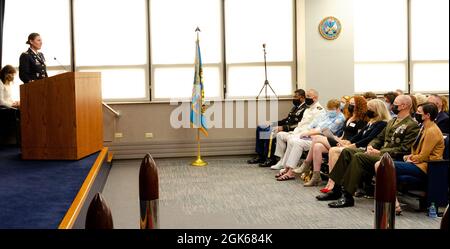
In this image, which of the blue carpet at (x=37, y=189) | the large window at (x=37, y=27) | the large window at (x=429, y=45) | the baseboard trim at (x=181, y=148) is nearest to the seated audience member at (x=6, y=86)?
the large window at (x=37, y=27)

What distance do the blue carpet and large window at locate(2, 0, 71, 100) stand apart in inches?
101

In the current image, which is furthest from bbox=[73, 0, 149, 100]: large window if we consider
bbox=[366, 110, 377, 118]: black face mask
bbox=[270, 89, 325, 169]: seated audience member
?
bbox=[366, 110, 377, 118]: black face mask

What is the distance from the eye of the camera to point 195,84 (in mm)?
8055

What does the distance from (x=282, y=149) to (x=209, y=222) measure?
3.04 metres

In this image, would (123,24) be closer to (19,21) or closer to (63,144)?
(19,21)

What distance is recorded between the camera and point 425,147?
462cm

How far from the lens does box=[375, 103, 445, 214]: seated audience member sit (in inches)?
180

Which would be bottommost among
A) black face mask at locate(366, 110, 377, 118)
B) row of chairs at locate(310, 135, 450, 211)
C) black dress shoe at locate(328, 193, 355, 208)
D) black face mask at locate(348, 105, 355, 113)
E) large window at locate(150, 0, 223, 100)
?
black dress shoe at locate(328, 193, 355, 208)

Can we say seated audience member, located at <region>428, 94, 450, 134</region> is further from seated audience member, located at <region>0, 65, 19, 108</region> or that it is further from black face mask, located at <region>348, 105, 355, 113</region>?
seated audience member, located at <region>0, 65, 19, 108</region>

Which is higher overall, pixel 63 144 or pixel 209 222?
pixel 63 144

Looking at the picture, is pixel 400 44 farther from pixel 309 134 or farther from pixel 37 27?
pixel 37 27

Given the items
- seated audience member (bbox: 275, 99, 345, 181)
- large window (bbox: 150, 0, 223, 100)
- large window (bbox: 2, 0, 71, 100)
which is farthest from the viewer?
large window (bbox: 150, 0, 223, 100)
